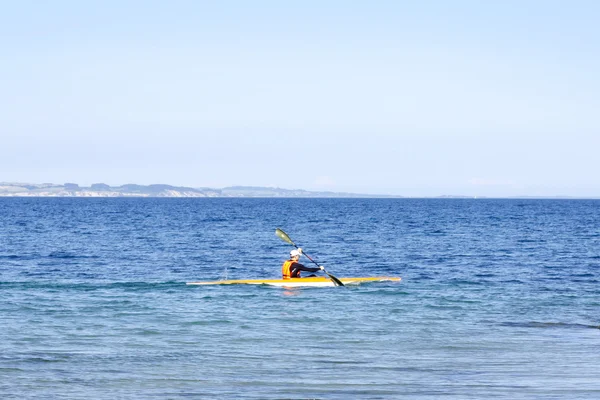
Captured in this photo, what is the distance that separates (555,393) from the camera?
47.8 ft

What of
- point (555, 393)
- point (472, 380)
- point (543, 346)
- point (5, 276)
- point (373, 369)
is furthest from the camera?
point (5, 276)

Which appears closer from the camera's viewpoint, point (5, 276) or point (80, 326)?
point (80, 326)

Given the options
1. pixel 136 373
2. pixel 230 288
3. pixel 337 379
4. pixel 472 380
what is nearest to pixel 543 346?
pixel 472 380

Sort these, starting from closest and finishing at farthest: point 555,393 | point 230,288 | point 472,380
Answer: point 555,393 → point 472,380 → point 230,288

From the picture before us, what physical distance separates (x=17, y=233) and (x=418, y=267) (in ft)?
127

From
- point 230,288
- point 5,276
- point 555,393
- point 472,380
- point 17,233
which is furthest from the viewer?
point 17,233

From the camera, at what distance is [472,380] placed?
15.7m

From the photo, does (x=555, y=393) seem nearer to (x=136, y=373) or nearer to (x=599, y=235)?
(x=136, y=373)

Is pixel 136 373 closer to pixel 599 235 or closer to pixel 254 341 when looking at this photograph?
pixel 254 341

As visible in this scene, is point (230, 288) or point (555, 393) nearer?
point (555, 393)

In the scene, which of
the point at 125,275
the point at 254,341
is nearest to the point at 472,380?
the point at 254,341

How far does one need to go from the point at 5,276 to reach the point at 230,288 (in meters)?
10.7

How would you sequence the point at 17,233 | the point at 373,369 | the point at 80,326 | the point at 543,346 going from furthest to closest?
the point at 17,233
the point at 80,326
the point at 543,346
the point at 373,369

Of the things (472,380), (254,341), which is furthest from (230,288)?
(472,380)
